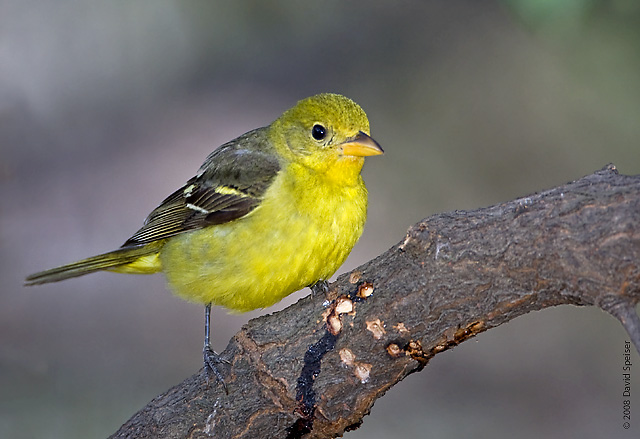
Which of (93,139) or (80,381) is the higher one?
(93,139)

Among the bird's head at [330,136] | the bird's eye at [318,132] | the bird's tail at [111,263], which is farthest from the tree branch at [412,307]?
the bird's tail at [111,263]

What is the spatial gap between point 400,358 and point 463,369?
3.57 metres

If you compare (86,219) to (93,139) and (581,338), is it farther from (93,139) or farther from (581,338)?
(581,338)

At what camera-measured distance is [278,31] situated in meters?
9.21

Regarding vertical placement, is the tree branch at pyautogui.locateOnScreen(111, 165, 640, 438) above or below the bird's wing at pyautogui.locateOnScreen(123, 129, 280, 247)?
below

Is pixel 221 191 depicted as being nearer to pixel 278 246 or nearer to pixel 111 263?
pixel 278 246

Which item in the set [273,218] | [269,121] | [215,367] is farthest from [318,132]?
[269,121]

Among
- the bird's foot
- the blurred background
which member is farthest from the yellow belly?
the blurred background

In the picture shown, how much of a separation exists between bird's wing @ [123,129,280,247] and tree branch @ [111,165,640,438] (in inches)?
33.1

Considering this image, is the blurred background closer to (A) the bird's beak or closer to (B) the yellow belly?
(A) the bird's beak

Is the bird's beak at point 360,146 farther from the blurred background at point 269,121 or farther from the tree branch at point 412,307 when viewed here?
the blurred background at point 269,121

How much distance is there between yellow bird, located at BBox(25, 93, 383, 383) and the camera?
3.85 metres

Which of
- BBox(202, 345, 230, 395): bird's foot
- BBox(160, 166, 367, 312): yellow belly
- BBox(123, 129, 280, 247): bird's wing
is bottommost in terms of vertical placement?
BBox(202, 345, 230, 395): bird's foot

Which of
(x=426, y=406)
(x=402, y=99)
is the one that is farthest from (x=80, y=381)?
(x=402, y=99)
